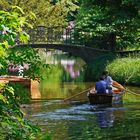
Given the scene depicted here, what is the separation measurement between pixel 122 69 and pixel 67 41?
37.3 ft

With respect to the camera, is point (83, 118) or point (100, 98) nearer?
point (83, 118)

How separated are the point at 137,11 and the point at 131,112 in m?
8.96

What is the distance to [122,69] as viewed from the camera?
33594 mm

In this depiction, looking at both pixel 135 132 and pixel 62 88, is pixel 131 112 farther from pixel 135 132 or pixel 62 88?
pixel 62 88

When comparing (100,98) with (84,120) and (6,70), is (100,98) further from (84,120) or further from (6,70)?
(6,70)

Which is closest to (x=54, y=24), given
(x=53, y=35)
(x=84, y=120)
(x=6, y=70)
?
(x=53, y=35)

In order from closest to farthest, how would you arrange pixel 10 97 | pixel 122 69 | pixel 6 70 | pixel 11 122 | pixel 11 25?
1. pixel 11 25
2. pixel 11 122
3. pixel 10 97
4. pixel 6 70
5. pixel 122 69

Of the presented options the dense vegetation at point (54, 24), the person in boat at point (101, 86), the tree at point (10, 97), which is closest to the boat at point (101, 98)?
the person in boat at point (101, 86)

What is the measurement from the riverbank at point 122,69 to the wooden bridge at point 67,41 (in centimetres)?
341

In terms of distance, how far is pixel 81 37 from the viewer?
44.2 meters

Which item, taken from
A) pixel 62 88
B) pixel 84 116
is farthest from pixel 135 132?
pixel 62 88

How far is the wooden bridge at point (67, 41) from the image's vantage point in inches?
1650

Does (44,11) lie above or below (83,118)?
above

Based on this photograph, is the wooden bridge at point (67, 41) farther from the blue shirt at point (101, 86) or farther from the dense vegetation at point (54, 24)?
the blue shirt at point (101, 86)
